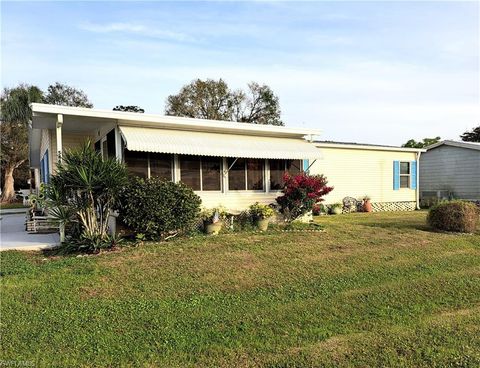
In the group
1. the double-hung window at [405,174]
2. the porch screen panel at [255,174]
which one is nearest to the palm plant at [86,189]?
the porch screen panel at [255,174]

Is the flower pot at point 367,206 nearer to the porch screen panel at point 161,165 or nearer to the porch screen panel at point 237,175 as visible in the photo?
the porch screen panel at point 237,175

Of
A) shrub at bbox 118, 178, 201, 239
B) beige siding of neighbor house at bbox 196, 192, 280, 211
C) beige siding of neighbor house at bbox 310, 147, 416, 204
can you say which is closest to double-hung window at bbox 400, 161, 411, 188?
beige siding of neighbor house at bbox 310, 147, 416, 204

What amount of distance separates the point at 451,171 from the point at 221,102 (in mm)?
20233

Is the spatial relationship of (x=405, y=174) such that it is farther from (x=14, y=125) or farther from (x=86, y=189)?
(x=14, y=125)

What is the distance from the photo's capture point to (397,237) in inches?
385

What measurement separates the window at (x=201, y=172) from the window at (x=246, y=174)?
433 millimetres

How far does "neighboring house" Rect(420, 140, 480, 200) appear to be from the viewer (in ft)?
60.8

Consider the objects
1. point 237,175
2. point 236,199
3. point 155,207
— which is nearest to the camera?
point 155,207

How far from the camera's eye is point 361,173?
17109 millimetres

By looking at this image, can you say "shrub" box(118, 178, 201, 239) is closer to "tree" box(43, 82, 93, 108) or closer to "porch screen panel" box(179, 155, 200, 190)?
"porch screen panel" box(179, 155, 200, 190)

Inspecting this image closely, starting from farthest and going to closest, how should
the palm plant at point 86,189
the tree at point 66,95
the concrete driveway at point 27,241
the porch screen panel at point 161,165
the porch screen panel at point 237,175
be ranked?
1. the tree at point 66,95
2. the porch screen panel at point 237,175
3. the porch screen panel at point 161,165
4. the concrete driveway at point 27,241
5. the palm plant at point 86,189

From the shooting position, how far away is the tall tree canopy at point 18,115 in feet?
92.9

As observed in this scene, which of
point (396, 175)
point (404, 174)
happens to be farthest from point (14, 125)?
point (404, 174)

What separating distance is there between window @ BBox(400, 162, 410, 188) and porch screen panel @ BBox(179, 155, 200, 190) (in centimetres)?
1192
